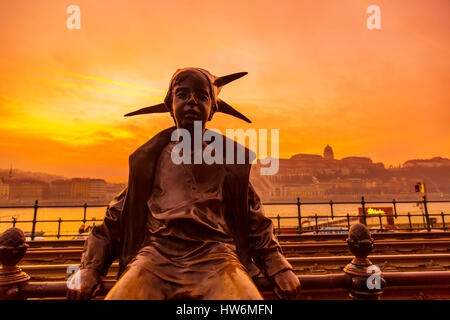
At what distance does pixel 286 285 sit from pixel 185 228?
77 cm

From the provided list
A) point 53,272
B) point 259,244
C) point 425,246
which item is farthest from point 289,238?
point 259,244

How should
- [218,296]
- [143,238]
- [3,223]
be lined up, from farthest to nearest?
1. [3,223]
2. [143,238]
3. [218,296]

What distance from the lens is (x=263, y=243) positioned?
189cm

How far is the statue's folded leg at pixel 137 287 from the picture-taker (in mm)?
1354

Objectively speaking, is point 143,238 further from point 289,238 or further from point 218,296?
point 289,238

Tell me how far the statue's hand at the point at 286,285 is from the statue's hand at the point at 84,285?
3.82 feet

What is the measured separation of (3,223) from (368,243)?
12647mm

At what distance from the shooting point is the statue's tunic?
1.60 metres

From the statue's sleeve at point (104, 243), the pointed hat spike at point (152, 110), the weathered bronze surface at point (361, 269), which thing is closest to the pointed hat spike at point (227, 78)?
the pointed hat spike at point (152, 110)

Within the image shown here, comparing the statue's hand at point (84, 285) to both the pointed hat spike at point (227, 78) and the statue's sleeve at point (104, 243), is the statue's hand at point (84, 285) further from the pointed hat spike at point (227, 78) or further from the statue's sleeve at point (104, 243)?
the pointed hat spike at point (227, 78)

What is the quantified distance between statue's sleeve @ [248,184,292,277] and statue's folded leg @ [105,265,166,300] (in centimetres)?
73

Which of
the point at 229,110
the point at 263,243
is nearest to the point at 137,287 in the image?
the point at 263,243

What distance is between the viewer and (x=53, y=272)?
204 inches

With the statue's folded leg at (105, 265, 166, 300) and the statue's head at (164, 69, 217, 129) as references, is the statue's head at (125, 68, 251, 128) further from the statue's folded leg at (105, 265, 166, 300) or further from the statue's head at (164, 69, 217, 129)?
the statue's folded leg at (105, 265, 166, 300)
